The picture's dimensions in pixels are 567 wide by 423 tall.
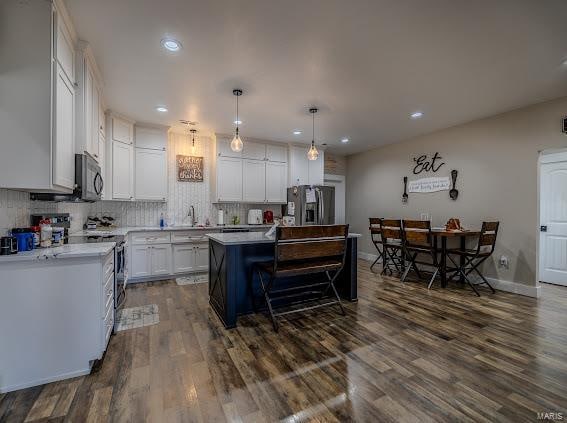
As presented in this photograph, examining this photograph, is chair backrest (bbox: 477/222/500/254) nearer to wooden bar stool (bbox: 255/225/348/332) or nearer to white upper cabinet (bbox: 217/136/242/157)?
wooden bar stool (bbox: 255/225/348/332)

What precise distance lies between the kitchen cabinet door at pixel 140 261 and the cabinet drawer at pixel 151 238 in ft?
0.28

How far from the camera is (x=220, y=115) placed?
160 inches

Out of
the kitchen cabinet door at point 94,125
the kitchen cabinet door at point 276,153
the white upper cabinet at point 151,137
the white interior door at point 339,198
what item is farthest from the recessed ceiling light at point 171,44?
the white interior door at point 339,198

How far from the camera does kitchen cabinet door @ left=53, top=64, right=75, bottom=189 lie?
1.90 meters

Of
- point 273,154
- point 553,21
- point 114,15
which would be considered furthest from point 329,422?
point 273,154

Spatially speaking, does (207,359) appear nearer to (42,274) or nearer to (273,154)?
(42,274)

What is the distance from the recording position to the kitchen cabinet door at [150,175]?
14.8 feet

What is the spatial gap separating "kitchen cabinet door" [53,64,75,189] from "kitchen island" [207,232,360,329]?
1.36 m

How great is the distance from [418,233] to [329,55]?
2.98 m

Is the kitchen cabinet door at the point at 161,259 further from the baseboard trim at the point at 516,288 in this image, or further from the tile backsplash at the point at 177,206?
the baseboard trim at the point at 516,288

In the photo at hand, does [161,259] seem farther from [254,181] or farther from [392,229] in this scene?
[392,229]

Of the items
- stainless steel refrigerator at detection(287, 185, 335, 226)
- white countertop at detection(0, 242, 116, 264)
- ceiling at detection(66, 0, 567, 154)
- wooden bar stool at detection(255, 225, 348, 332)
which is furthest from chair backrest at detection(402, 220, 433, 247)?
white countertop at detection(0, 242, 116, 264)

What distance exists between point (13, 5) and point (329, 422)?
10.6 ft

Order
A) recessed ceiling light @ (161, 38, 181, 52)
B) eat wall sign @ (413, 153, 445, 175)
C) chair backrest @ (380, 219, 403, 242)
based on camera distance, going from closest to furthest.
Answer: recessed ceiling light @ (161, 38, 181, 52), chair backrest @ (380, 219, 403, 242), eat wall sign @ (413, 153, 445, 175)
